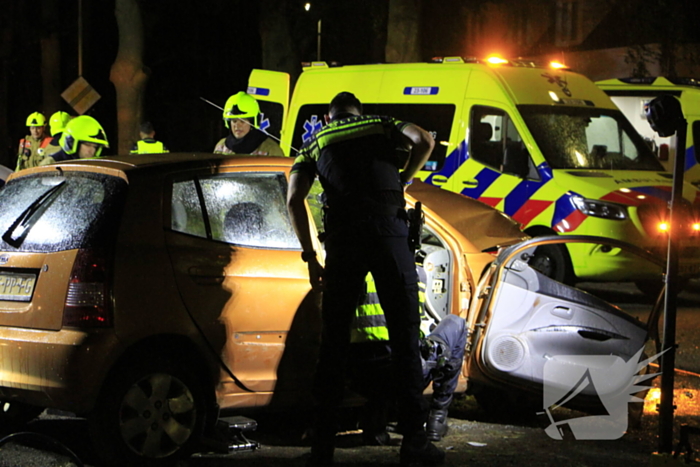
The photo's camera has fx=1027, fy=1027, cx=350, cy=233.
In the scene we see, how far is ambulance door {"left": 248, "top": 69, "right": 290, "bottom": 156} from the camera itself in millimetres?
12711

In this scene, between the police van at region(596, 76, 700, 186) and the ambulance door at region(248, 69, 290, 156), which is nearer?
the ambulance door at region(248, 69, 290, 156)

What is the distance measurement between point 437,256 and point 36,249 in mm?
2430

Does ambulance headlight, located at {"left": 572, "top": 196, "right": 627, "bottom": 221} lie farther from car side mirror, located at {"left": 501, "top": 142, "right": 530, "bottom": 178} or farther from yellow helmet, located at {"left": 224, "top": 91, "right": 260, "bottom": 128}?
yellow helmet, located at {"left": 224, "top": 91, "right": 260, "bottom": 128}

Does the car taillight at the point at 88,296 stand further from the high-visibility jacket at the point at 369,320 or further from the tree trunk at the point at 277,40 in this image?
the tree trunk at the point at 277,40

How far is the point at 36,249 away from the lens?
15.1 feet

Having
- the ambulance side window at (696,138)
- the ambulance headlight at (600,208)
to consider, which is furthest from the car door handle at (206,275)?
the ambulance side window at (696,138)

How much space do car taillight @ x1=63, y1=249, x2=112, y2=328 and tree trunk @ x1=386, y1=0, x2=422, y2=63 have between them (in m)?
11.8

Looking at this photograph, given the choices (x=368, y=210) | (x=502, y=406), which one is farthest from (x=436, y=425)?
(x=368, y=210)

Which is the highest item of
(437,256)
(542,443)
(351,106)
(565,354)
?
(351,106)

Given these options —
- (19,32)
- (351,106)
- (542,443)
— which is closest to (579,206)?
(542,443)

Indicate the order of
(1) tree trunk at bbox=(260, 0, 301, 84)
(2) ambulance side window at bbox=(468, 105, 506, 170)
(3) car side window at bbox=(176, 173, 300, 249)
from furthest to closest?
(1) tree trunk at bbox=(260, 0, 301, 84) → (2) ambulance side window at bbox=(468, 105, 506, 170) → (3) car side window at bbox=(176, 173, 300, 249)

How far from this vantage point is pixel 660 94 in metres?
14.3

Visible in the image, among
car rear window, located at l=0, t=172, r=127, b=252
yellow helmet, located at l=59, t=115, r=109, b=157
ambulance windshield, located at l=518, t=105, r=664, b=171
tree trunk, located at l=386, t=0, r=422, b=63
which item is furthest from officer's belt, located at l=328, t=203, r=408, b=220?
tree trunk, located at l=386, t=0, r=422, b=63

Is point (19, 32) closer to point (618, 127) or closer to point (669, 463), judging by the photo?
point (618, 127)
